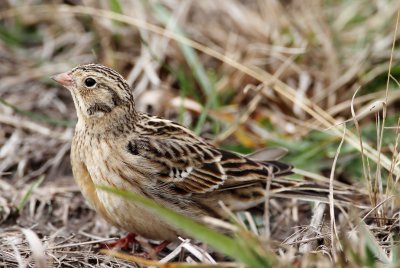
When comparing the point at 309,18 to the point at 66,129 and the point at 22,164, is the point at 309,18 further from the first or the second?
the point at 22,164

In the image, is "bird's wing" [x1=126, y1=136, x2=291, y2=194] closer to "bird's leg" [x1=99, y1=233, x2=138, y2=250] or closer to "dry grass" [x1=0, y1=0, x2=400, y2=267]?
"dry grass" [x1=0, y1=0, x2=400, y2=267]

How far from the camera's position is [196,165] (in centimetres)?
535

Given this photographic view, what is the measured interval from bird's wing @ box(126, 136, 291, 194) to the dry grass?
0.40 metres

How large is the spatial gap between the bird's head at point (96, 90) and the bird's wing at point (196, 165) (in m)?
0.29

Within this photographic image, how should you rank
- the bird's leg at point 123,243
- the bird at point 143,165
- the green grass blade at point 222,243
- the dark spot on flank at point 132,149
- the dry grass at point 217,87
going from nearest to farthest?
the green grass blade at point 222,243 → the bird at point 143,165 → the dark spot on flank at point 132,149 → the bird's leg at point 123,243 → the dry grass at point 217,87

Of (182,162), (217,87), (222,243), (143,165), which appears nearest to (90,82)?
(143,165)

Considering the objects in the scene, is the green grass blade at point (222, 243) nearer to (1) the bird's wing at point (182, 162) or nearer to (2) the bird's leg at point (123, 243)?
(1) the bird's wing at point (182, 162)

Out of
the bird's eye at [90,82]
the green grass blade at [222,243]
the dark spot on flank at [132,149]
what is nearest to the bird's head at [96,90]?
the bird's eye at [90,82]

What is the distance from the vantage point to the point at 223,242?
3.58 metres

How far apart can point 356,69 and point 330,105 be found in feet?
1.44

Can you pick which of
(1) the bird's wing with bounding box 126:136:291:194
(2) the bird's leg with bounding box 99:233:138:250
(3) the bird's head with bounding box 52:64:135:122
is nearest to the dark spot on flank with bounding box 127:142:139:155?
(1) the bird's wing with bounding box 126:136:291:194

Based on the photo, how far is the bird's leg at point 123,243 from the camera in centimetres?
532

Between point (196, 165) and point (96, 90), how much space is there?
2.82ft

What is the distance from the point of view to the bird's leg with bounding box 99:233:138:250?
5316mm
